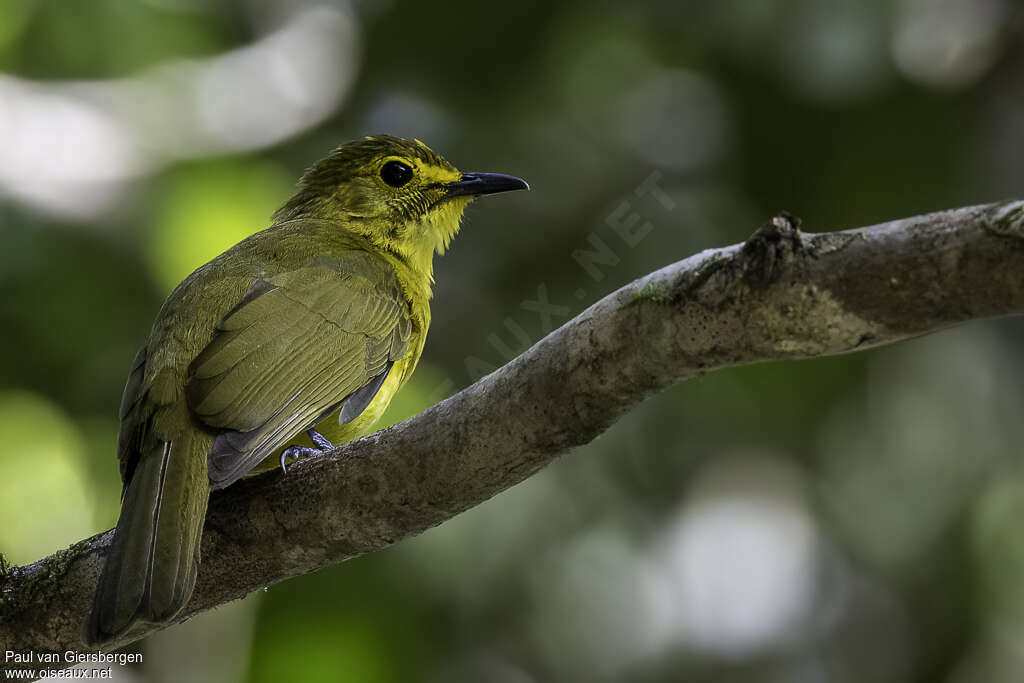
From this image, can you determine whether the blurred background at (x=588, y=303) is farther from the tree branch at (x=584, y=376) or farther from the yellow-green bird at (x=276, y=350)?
the tree branch at (x=584, y=376)

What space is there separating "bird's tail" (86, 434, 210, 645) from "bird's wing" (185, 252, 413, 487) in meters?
0.09

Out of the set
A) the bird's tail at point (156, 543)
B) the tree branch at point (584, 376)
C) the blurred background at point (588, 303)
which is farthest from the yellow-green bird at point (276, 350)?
the blurred background at point (588, 303)

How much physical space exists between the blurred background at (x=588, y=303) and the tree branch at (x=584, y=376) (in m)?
1.60

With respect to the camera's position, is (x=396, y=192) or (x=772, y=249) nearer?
(x=772, y=249)

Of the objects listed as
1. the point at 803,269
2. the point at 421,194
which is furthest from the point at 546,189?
the point at 803,269

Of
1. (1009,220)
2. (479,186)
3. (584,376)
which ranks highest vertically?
Result: (479,186)

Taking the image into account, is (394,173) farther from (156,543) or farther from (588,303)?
(156,543)

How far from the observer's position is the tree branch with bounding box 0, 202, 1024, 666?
2076 millimetres

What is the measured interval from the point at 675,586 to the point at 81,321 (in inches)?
127

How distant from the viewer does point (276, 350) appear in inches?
137

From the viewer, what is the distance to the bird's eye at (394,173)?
4.75 m

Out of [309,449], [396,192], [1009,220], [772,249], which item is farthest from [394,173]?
[1009,220]

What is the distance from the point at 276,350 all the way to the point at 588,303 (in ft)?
7.99

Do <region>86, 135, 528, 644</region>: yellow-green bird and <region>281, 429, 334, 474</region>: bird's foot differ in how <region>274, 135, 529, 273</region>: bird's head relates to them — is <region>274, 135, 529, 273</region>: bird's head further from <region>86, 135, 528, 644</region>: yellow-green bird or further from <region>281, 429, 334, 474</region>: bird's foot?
<region>281, 429, 334, 474</region>: bird's foot
